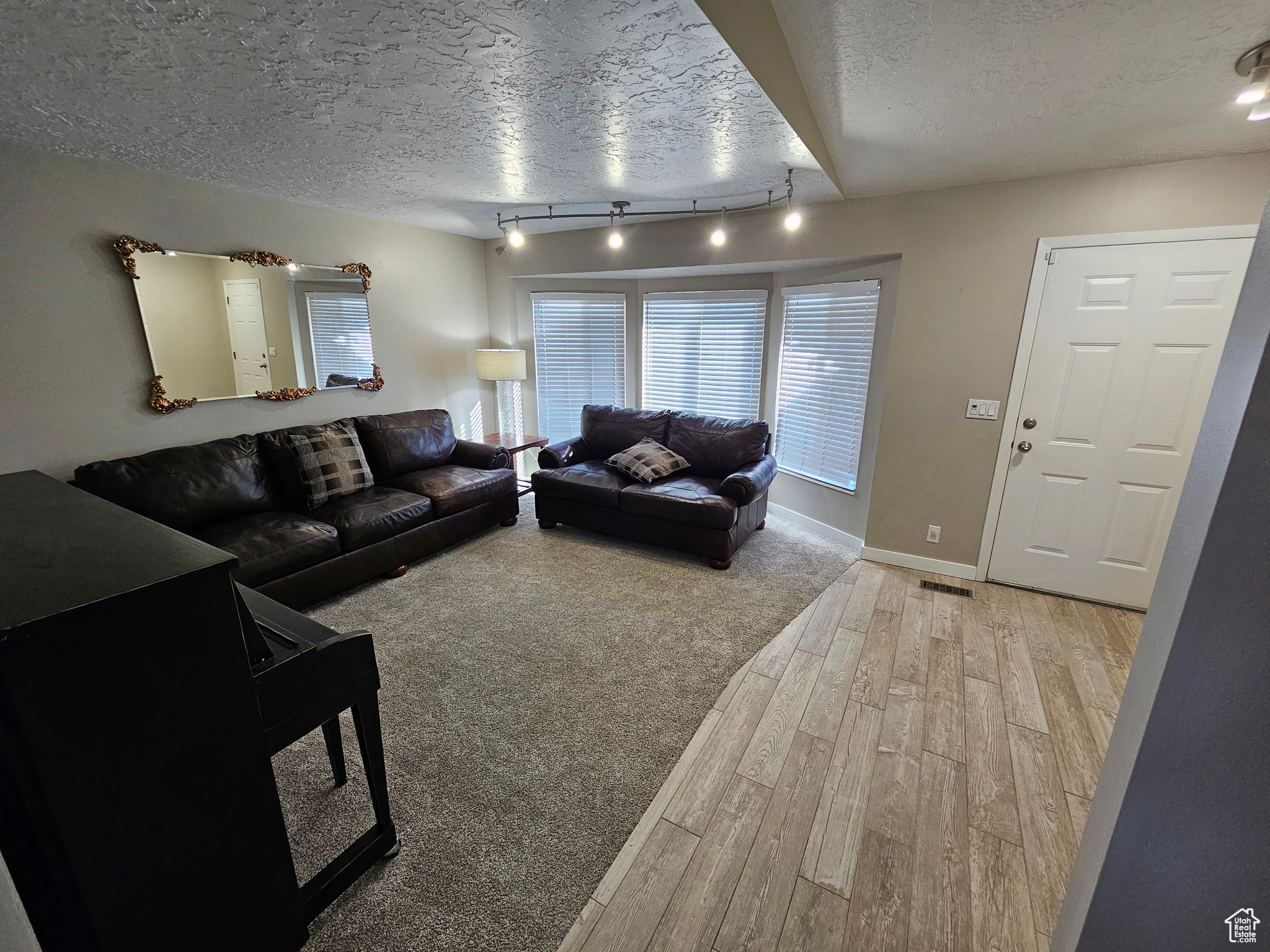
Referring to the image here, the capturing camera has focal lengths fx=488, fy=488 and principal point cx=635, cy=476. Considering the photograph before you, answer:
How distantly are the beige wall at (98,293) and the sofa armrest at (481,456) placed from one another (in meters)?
0.97

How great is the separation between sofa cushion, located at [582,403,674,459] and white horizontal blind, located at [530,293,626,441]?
21.2 inches

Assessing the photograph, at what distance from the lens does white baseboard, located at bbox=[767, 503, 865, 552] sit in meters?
3.65

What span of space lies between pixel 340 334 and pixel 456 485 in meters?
1.50

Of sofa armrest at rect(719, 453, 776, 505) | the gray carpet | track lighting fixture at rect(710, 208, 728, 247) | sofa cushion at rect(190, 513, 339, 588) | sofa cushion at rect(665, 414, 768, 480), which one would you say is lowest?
the gray carpet

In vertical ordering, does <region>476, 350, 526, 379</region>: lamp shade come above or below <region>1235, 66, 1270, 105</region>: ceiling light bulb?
below

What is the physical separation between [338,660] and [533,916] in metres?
0.87

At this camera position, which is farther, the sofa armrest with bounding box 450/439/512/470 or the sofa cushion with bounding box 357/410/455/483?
the sofa armrest with bounding box 450/439/512/470

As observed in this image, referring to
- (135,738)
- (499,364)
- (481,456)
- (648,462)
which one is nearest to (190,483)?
(481,456)

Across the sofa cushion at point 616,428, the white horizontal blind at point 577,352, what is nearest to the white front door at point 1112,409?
the sofa cushion at point 616,428

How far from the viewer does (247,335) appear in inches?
126

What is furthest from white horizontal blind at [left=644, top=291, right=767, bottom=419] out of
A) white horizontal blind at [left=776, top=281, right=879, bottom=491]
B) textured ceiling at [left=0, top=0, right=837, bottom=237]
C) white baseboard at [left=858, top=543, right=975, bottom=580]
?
white baseboard at [left=858, top=543, right=975, bottom=580]

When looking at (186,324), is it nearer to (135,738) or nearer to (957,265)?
(135,738)

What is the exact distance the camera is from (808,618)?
273cm

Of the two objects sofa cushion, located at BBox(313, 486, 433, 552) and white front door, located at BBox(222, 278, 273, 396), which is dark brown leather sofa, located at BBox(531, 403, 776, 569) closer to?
sofa cushion, located at BBox(313, 486, 433, 552)
